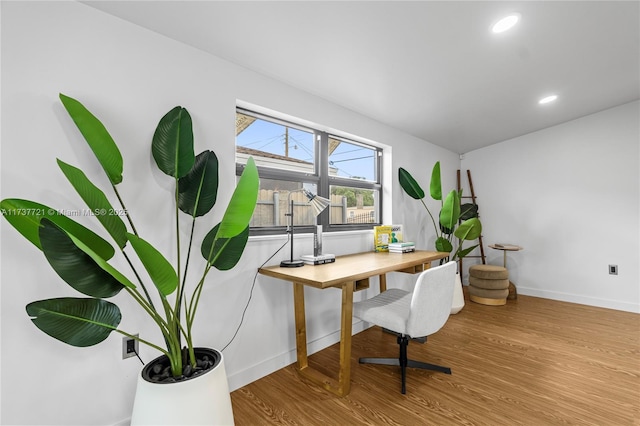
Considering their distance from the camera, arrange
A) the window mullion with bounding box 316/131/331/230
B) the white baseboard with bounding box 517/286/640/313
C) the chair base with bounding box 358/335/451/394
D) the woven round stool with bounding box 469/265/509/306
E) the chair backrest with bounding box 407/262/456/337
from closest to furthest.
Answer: the chair backrest with bounding box 407/262/456/337 < the chair base with bounding box 358/335/451/394 < the window mullion with bounding box 316/131/331/230 < the white baseboard with bounding box 517/286/640/313 < the woven round stool with bounding box 469/265/509/306

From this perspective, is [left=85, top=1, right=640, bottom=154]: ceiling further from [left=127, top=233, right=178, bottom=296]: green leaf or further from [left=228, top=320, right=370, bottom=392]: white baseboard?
[left=228, top=320, right=370, bottom=392]: white baseboard

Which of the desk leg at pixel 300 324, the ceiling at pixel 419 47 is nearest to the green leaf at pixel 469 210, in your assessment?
the ceiling at pixel 419 47

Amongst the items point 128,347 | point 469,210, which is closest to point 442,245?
point 469,210

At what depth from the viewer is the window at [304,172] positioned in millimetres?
2387

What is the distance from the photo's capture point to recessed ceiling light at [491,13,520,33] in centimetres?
189

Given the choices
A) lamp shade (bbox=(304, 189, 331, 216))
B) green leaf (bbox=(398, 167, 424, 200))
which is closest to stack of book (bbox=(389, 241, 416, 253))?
green leaf (bbox=(398, 167, 424, 200))

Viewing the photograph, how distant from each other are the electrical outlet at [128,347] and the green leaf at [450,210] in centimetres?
323

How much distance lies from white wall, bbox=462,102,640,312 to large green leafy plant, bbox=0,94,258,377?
4.39 meters

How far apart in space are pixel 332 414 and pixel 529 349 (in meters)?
1.92

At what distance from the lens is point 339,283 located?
1.83m

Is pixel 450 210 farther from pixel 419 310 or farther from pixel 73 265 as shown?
pixel 73 265

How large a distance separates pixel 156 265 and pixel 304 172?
1.75m

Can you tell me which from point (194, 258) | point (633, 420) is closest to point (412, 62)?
point (194, 258)

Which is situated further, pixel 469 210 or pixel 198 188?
pixel 469 210
